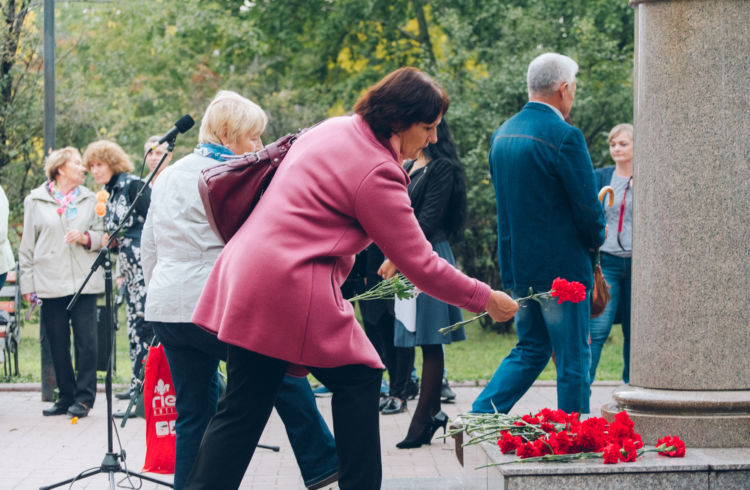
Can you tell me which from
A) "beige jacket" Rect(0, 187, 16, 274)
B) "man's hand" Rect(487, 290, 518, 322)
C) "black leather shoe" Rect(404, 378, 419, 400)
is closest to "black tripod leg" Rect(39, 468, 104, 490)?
"man's hand" Rect(487, 290, 518, 322)

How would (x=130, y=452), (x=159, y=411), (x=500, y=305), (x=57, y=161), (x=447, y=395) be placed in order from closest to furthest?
(x=500, y=305) < (x=159, y=411) < (x=130, y=452) < (x=57, y=161) < (x=447, y=395)

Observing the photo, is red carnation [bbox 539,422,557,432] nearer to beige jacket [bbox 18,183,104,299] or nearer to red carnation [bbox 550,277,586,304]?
red carnation [bbox 550,277,586,304]

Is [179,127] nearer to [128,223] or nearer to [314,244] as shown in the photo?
[314,244]

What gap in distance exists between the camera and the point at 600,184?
8945 mm

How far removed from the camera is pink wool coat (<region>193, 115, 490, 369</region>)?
365 centimetres

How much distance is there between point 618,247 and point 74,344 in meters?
4.47

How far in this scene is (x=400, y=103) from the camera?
377 cm

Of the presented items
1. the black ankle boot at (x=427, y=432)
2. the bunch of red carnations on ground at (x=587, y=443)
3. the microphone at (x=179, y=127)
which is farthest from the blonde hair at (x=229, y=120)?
the black ankle boot at (x=427, y=432)

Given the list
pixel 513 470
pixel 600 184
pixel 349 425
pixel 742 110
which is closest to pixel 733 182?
pixel 742 110

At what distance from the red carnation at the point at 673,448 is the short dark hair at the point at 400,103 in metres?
1.68

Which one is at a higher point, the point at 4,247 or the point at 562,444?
the point at 4,247

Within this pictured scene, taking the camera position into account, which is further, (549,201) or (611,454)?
(549,201)

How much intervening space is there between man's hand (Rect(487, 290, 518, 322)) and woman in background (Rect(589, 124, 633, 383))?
4.51m

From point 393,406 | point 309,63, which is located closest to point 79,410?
point 393,406
